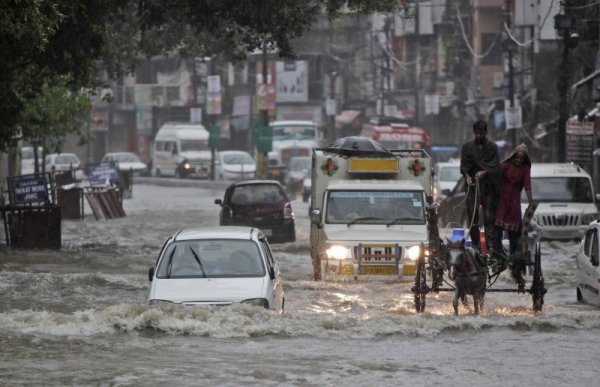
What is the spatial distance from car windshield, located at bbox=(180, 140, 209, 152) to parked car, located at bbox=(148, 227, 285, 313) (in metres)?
61.5

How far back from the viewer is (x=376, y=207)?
23281 mm

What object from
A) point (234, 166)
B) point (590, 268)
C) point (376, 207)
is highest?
point (376, 207)

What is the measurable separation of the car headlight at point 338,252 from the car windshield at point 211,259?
4.71 meters

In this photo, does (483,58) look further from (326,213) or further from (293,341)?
(293,341)

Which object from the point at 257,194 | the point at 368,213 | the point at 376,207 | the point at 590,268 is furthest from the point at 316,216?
the point at 257,194

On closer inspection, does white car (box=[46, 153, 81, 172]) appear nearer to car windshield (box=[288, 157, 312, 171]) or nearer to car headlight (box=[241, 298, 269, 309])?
car windshield (box=[288, 157, 312, 171])

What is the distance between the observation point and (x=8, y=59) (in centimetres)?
2531

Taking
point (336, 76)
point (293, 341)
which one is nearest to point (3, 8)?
point (293, 341)

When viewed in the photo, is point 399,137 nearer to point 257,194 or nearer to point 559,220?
point 257,194

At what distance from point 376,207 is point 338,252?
1.49 meters

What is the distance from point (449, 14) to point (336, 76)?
15319mm

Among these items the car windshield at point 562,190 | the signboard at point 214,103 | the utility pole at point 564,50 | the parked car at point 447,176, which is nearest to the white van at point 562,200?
the car windshield at point 562,190

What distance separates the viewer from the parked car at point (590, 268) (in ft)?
64.7

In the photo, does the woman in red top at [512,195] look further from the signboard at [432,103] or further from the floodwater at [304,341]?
the signboard at [432,103]
